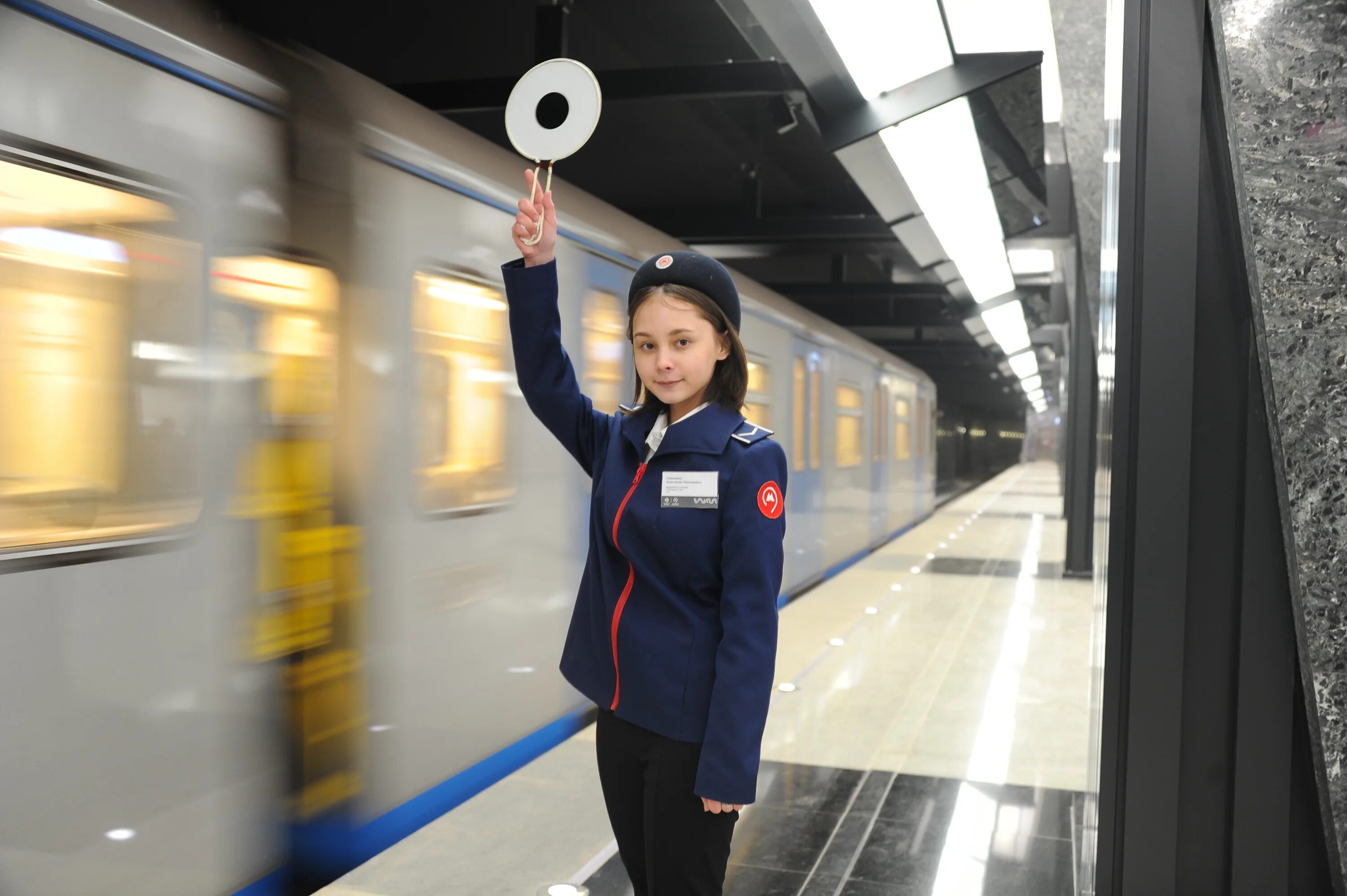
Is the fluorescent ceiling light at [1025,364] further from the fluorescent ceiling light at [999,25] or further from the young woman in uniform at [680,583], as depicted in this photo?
the young woman in uniform at [680,583]

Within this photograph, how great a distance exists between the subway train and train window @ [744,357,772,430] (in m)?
3.28

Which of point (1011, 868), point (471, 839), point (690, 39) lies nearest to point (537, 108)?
point (471, 839)

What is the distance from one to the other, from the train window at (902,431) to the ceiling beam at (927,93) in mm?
9253

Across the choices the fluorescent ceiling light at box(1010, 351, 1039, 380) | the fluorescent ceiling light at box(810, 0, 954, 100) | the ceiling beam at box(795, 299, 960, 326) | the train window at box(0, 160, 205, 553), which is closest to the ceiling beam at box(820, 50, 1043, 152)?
the fluorescent ceiling light at box(810, 0, 954, 100)

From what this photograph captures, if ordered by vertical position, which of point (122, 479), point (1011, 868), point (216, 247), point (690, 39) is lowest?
point (1011, 868)

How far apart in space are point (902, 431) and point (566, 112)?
44.4 ft

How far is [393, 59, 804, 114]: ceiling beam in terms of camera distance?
17.7ft

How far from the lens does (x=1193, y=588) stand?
6.75 ft

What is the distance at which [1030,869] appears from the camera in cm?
346

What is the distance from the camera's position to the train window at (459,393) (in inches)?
134

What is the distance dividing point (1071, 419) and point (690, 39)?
699cm

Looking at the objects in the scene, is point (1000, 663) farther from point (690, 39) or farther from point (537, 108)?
point (537, 108)

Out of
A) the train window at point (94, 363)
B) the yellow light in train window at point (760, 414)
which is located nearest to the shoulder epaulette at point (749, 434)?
the train window at point (94, 363)

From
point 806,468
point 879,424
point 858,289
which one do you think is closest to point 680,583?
point 806,468
